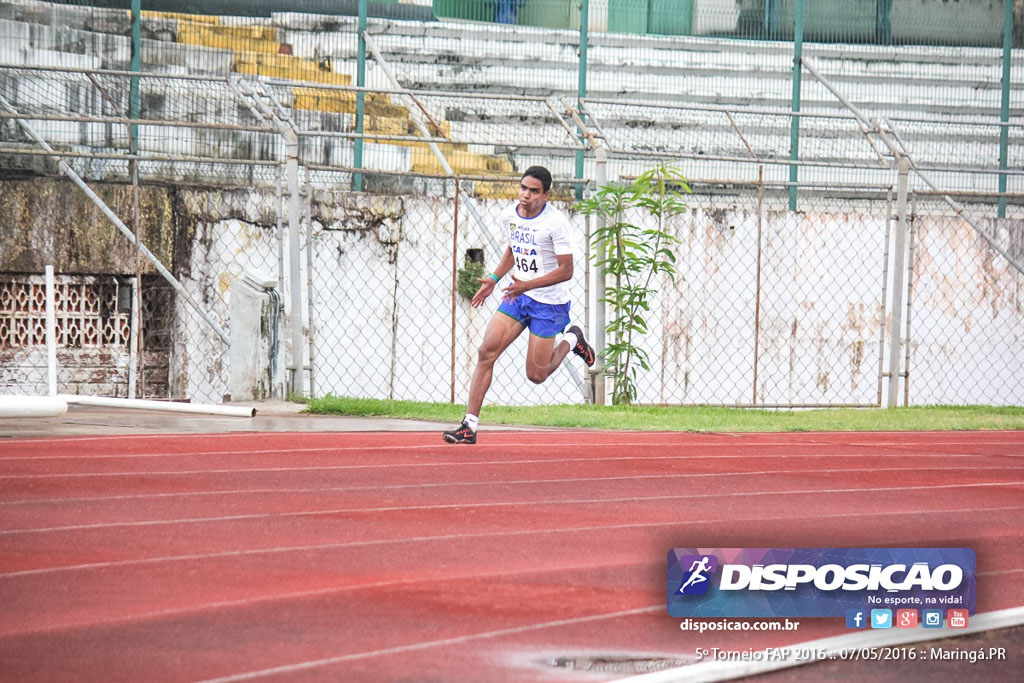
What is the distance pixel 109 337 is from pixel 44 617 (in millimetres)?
9241

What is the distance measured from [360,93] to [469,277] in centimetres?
221

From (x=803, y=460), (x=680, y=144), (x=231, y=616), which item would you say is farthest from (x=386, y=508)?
(x=680, y=144)

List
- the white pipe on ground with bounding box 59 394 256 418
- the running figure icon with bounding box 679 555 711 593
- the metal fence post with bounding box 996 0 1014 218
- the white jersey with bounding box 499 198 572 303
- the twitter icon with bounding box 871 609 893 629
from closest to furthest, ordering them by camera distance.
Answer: the twitter icon with bounding box 871 609 893 629
the running figure icon with bounding box 679 555 711 593
the white jersey with bounding box 499 198 572 303
the white pipe on ground with bounding box 59 394 256 418
the metal fence post with bounding box 996 0 1014 218

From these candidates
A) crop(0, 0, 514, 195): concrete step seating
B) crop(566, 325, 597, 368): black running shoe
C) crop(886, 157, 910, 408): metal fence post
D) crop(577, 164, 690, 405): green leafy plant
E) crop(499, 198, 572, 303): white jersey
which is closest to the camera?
crop(499, 198, 572, 303): white jersey

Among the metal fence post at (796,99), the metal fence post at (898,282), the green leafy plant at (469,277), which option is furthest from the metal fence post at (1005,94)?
the green leafy plant at (469,277)

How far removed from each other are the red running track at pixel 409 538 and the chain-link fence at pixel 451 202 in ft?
11.4

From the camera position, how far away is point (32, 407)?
793 cm

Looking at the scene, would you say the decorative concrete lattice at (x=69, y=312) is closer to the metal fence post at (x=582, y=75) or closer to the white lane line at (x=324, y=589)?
the metal fence post at (x=582, y=75)

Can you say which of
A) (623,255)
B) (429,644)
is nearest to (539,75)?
(623,255)

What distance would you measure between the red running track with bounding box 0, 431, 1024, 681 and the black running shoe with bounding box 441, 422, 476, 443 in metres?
0.07

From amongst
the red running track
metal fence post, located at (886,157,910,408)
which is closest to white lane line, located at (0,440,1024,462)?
the red running track

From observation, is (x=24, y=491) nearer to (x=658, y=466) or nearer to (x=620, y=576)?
(x=620, y=576)

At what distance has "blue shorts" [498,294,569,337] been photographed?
8.27 m

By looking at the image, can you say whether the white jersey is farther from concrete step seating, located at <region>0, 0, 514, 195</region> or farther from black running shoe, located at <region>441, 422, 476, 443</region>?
concrete step seating, located at <region>0, 0, 514, 195</region>
